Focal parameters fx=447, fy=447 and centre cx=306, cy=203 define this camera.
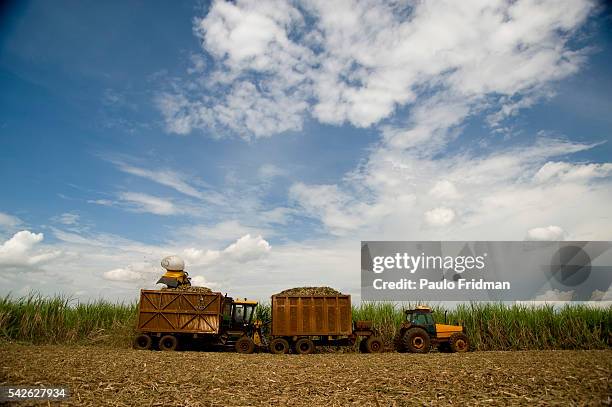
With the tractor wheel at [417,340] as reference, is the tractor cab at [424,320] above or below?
above

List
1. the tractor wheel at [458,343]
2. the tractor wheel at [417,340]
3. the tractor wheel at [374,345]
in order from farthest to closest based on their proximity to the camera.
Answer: the tractor wheel at [374,345], the tractor wheel at [458,343], the tractor wheel at [417,340]

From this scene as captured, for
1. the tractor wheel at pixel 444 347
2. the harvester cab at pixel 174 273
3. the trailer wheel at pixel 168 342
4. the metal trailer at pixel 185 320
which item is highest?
the harvester cab at pixel 174 273

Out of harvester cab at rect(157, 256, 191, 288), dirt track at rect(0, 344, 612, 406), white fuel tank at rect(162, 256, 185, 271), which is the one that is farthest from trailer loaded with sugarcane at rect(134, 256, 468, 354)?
dirt track at rect(0, 344, 612, 406)

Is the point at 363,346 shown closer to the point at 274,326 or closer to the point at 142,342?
the point at 274,326

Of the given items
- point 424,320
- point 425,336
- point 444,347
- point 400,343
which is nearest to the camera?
point 425,336

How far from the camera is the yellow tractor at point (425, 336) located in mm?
20047

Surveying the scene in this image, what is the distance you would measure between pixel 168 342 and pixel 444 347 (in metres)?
13.1

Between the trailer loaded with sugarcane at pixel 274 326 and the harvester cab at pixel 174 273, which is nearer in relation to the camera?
the trailer loaded with sugarcane at pixel 274 326

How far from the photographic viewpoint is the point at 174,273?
2288cm

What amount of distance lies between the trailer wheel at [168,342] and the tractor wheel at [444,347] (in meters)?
12.5

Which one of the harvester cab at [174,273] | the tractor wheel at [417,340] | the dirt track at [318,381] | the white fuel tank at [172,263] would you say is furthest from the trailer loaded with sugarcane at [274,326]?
the dirt track at [318,381]

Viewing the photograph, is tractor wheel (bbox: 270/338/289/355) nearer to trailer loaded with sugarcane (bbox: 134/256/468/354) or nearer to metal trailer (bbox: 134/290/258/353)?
trailer loaded with sugarcane (bbox: 134/256/468/354)

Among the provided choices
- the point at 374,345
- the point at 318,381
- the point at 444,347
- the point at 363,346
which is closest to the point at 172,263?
the point at 363,346

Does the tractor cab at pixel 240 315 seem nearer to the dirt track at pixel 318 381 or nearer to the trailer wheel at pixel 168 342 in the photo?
the trailer wheel at pixel 168 342
